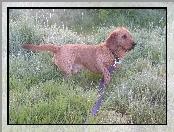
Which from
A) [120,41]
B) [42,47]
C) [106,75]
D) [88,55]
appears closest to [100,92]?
[106,75]

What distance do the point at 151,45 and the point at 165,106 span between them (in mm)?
427

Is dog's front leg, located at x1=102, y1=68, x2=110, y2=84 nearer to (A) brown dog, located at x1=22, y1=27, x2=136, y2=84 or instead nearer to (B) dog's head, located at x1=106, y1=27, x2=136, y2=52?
(A) brown dog, located at x1=22, y1=27, x2=136, y2=84

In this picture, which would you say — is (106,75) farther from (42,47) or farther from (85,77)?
(42,47)

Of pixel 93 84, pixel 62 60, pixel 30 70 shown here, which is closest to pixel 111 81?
pixel 93 84

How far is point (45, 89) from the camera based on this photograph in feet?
10.1

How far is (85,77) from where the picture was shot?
10.2ft

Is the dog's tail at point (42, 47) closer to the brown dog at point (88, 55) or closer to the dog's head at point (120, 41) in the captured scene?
Result: the brown dog at point (88, 55)

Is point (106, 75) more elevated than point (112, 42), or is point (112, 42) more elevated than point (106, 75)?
point (112, 42)

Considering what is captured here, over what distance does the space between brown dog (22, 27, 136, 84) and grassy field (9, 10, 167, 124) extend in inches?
1.6

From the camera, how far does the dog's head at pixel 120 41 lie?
3.09m

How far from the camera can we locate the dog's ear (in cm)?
310

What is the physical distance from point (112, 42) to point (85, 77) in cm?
30

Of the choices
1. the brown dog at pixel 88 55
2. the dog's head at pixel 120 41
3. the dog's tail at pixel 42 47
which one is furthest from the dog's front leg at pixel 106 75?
the dog's tail at pixel 42 47

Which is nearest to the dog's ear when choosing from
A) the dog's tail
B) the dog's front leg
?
the dog's front leg
